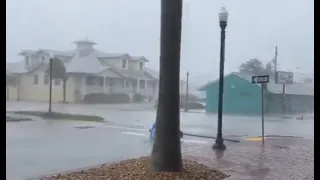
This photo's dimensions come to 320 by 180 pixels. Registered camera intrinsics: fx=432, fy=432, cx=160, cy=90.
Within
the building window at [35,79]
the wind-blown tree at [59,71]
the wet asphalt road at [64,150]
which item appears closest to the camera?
the wet asphalt road at [64,150]

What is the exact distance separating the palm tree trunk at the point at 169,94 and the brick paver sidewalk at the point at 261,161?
954 millimetres

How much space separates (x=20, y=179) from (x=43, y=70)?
60.6 ft

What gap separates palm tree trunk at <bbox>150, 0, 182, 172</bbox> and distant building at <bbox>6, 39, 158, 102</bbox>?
18.9 metres

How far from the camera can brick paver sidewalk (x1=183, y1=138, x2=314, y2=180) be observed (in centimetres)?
627

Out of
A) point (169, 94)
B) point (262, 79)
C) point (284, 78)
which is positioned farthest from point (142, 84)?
point (169, 94)

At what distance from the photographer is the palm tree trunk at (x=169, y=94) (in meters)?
5.39

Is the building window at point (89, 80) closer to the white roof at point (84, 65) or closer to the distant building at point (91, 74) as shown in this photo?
the distant building at point (91, 74)

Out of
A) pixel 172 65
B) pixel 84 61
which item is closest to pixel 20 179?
pixel 172 65

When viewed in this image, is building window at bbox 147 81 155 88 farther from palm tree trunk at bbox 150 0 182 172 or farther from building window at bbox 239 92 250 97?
palm tree trunk at bbox 150 0 182 172

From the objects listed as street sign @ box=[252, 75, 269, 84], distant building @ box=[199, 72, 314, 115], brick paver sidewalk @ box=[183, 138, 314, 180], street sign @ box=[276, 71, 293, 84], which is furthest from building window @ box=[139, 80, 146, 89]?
brick paver sidewalk @ box=[183, 138, 314, 180]

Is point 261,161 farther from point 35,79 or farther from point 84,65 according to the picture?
point 84,65

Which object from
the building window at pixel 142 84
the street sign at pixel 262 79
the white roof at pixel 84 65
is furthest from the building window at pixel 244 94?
the street sign at pixel 262 79

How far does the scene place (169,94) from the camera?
5.52 metres

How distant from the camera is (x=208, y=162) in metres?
7.42
